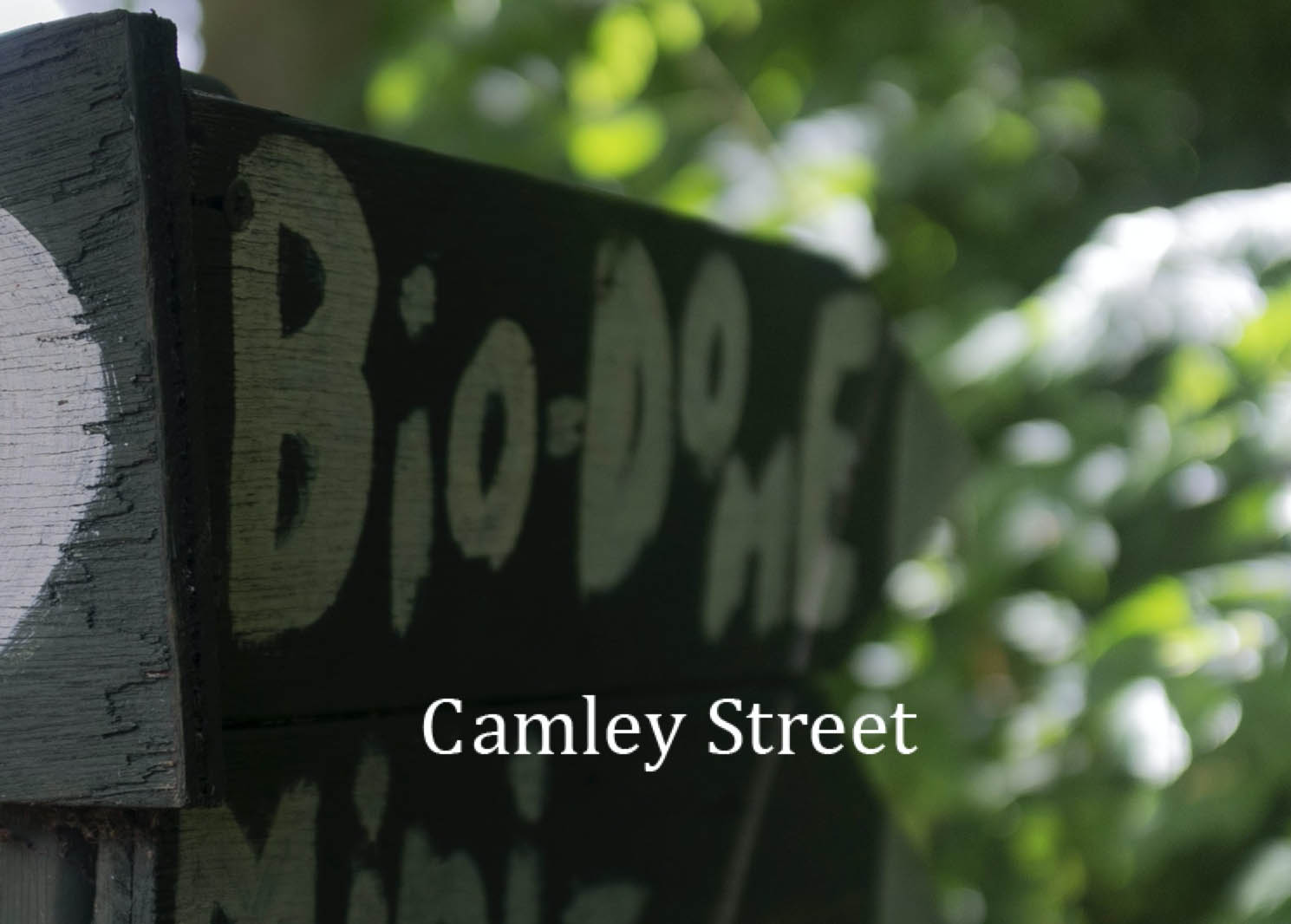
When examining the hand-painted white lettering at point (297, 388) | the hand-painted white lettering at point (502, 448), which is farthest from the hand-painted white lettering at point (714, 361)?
the hand-painted white lettering at point (297, 388)

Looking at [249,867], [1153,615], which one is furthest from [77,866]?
[1153,615]

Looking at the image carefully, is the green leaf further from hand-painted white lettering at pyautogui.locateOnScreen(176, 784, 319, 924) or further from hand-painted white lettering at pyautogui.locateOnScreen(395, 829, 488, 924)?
hand-painted white lettering at pyautogui.locateOnScreen(176, 784, 319, 924)

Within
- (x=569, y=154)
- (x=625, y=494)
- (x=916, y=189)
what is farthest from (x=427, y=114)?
(x=625, y=494)

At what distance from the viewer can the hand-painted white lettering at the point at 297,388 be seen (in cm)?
61

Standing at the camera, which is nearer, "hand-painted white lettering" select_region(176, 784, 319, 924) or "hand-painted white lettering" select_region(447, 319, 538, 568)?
"hand-painted white lettering" select_region(176, 784, 319, 924)

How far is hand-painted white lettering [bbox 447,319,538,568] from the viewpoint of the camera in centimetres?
73

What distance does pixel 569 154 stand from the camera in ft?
5.97

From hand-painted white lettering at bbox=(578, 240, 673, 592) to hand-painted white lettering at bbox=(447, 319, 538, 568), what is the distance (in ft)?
0.20

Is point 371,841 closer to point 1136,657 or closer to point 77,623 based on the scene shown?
point 77,623

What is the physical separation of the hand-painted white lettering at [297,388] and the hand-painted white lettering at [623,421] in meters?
0.19

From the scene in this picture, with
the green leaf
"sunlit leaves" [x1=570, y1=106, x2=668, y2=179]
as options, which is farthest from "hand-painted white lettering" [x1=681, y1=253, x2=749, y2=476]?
"sunlit leaves" [x1=570, y1=106, x2=668, y2=179]

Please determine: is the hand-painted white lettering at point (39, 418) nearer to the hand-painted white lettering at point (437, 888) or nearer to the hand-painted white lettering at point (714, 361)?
the hand-painted white lettering at point (437, 888)

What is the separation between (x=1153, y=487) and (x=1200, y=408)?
107 mm

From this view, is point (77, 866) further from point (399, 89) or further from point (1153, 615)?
point (399, 89)
